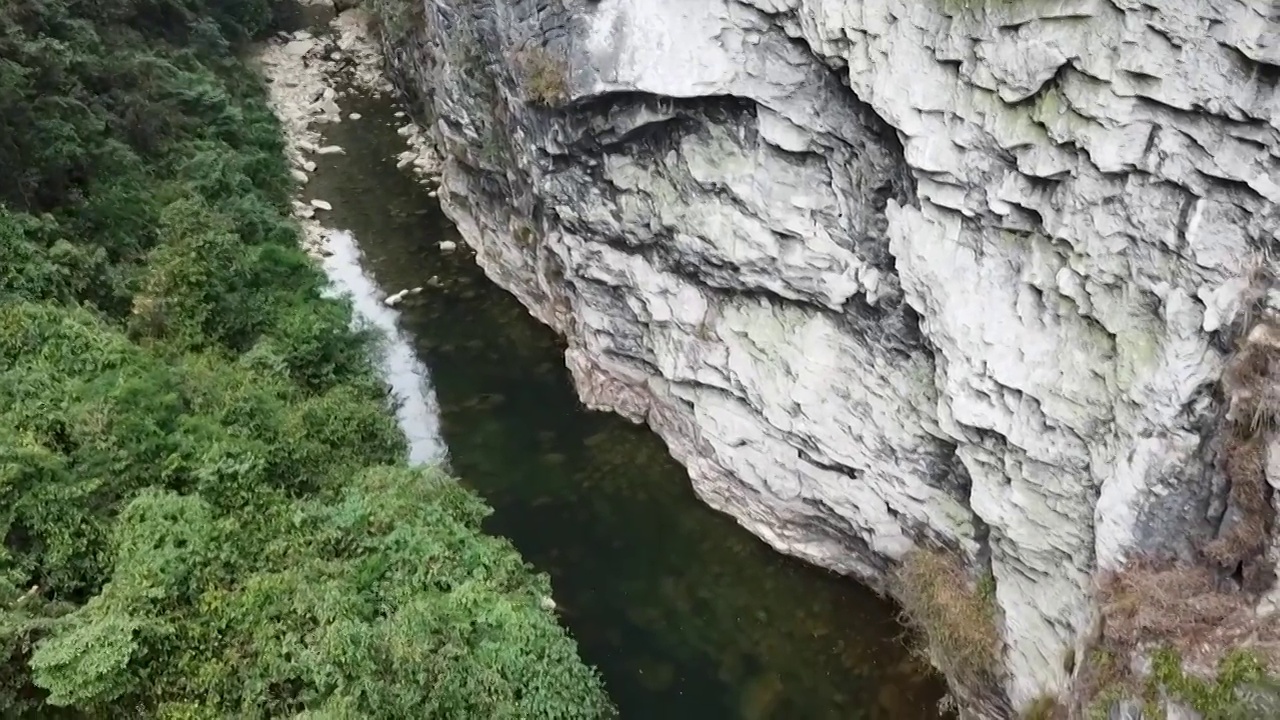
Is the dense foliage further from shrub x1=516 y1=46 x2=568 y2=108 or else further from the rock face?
shrub x1=516 y1=46 x2=568 y2=108

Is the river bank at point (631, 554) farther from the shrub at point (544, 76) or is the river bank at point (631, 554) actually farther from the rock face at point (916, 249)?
the shrub at point (544, 76)

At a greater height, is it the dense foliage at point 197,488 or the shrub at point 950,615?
the shrub at point 950,615

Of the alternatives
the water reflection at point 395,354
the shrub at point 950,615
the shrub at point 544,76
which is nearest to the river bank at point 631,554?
the water reflection at point 395,354

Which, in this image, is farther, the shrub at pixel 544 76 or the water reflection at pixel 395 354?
the water reflection at pixel 395 354

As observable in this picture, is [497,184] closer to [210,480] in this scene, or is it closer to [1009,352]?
[210,480]

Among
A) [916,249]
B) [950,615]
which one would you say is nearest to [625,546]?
[950,615]

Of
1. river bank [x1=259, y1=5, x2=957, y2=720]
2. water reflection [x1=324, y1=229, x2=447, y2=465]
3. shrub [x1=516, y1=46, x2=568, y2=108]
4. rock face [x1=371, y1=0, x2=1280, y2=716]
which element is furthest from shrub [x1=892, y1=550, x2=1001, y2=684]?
shrub [x1=516, y1=46, x2=568, y2=108]

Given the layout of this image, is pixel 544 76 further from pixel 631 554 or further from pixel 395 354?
pixel 631 554
